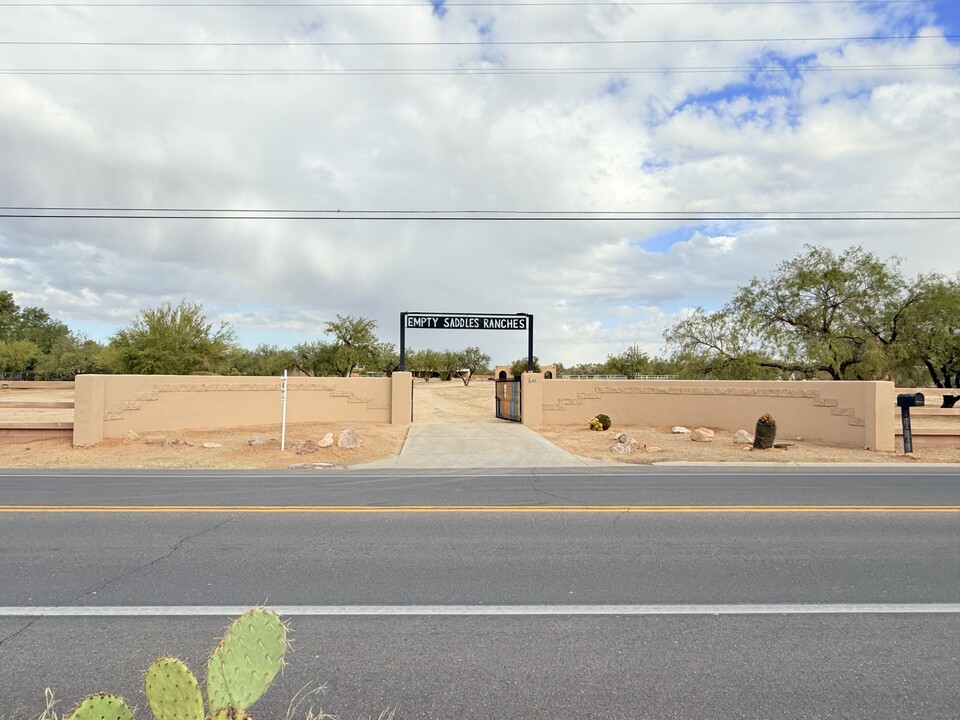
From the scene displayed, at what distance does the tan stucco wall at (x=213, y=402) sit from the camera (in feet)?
58.2

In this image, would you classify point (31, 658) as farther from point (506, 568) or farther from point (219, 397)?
point (219, 397)

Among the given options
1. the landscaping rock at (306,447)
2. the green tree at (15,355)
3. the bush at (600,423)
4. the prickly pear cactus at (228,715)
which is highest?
the green tree at (15,355)

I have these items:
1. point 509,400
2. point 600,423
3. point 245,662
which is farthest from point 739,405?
point 245,662

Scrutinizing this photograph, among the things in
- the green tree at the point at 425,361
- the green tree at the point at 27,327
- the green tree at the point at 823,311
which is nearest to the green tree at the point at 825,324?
the green tree at the point at 823,311

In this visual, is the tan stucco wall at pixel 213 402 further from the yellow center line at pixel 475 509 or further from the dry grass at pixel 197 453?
the yellow center line at pixel 475 509

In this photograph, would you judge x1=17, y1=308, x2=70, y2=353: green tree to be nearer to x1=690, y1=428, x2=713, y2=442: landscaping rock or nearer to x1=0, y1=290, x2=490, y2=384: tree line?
x1=0, y1=290, x2=490, y2=384: tree line

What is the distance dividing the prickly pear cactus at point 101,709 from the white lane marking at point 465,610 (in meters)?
2.76

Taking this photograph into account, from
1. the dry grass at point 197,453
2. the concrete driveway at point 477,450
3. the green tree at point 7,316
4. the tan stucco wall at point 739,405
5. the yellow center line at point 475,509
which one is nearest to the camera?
the yellow center line at point 475,509

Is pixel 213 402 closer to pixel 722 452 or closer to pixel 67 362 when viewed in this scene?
pixel 722 452

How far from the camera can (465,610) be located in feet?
16.4

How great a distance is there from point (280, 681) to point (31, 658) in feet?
5.46

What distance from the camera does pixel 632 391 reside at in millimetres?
23469

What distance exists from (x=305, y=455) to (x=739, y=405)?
567 inches

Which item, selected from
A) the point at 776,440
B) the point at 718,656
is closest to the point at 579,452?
the point at 776,440
